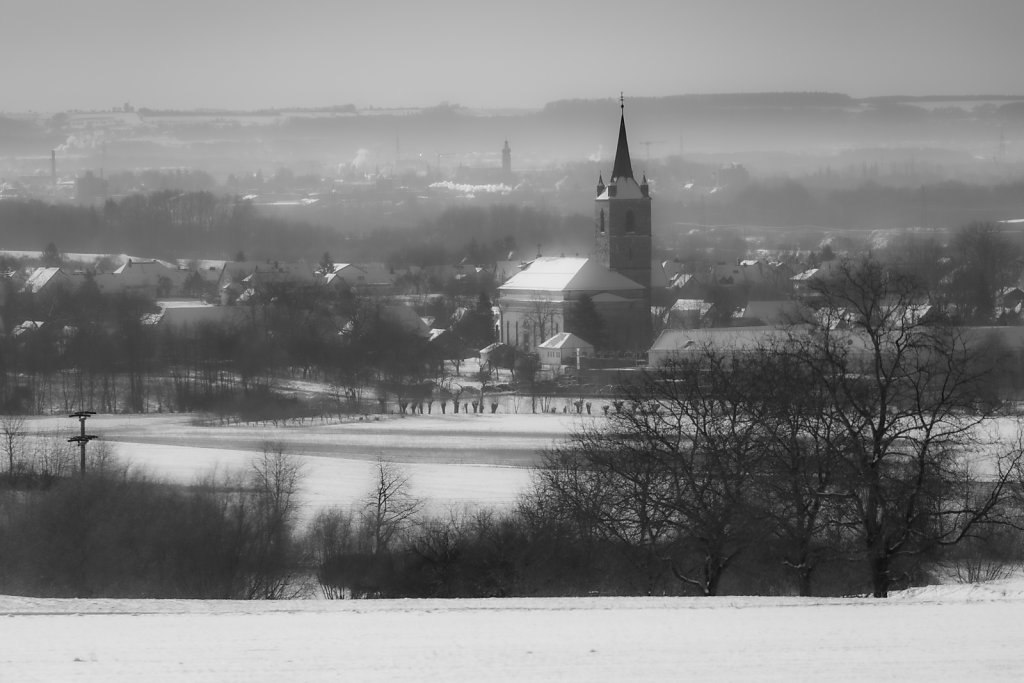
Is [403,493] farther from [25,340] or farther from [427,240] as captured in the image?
→ [427,240]

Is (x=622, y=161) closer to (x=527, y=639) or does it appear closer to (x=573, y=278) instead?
(x=573, y=278)

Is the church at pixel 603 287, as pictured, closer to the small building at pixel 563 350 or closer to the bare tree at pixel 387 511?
the small building at pixel 563 350

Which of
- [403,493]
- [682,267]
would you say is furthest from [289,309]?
[403,493]

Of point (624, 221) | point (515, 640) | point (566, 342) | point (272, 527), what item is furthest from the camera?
point (624, 221)

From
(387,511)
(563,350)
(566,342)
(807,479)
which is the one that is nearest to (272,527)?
(387,511)

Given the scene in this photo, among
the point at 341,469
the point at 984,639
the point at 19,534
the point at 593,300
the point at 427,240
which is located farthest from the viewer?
the point at 427,240

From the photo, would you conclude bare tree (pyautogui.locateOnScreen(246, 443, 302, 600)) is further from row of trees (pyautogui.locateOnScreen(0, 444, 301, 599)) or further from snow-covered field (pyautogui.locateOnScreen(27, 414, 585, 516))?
snow-covered field (pyautogui.locateOnScreen(27, 414, 585, 516))

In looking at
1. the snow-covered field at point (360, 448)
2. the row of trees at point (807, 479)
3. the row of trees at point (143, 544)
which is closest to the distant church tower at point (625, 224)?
the snow-covered field at point (360, 448)
